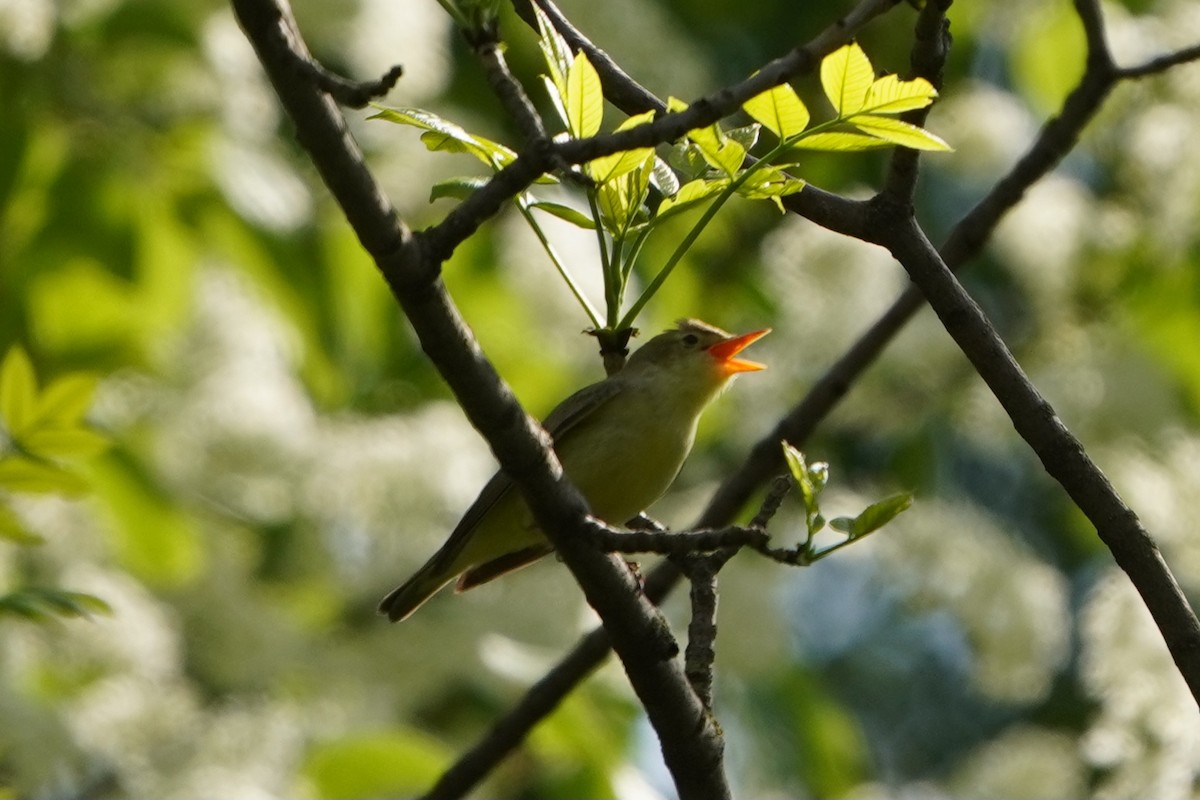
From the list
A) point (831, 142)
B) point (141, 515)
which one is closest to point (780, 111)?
point (831, 142)

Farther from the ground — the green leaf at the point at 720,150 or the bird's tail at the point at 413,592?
the bird's tail at the point at 413,592

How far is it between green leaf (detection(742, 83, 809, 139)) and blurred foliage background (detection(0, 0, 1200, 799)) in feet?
8.08

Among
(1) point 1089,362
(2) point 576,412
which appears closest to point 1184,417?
(1) point 1089,362

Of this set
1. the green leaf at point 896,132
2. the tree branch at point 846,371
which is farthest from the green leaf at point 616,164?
the tree branch at point 846,371

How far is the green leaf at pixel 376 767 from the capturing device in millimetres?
4117

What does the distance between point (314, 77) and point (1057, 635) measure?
182 inches

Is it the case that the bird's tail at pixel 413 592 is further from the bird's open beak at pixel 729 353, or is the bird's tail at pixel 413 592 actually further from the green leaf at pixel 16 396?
the green leaf at pixel 16 396

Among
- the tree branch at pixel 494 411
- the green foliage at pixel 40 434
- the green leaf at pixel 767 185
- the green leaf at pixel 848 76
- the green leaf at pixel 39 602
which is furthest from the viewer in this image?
the green foliage at pixel 40 434

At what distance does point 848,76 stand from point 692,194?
0.24 meters

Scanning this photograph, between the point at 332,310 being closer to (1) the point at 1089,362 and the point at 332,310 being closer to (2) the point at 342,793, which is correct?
(2) the point at 342,793

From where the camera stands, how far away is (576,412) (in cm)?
427

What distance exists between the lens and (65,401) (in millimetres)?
2492

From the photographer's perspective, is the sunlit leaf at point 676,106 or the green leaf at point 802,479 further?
the green leaf at point 802,479

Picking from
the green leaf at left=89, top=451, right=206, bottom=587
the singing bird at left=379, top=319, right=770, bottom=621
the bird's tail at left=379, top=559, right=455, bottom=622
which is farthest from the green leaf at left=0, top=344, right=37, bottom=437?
the green leaf at left=89, top=451, right=206, bottom=587
